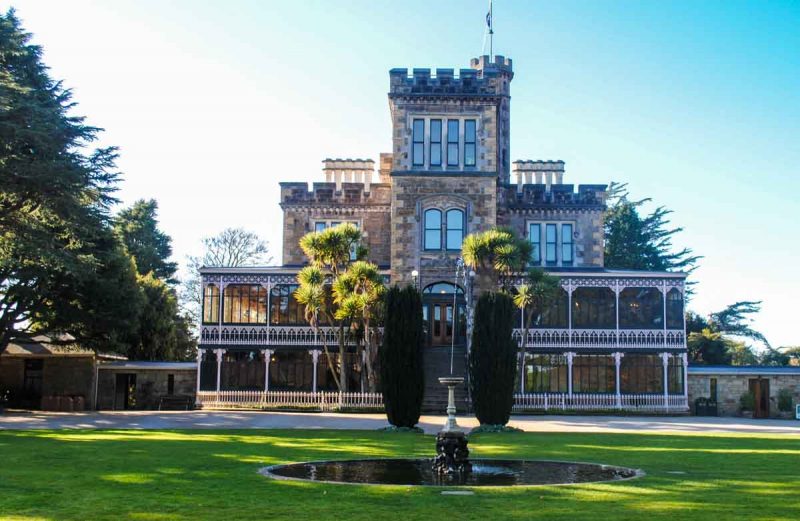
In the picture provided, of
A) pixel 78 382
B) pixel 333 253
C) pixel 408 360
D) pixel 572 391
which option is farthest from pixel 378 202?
pixel 408 360

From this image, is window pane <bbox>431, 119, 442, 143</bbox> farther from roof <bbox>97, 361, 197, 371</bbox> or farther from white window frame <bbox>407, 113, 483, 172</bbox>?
roof <bbox>97, 361, 197, 371</bbox>

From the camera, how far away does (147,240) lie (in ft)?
206

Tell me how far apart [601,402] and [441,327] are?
790 centimetres

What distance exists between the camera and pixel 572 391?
137 feet

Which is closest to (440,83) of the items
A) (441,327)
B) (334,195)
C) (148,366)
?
(334,195)

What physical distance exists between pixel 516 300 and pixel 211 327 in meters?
13.9

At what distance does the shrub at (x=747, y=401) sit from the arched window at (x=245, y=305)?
70.9 ft

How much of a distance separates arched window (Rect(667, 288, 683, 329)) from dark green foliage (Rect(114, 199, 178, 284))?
3354 centimetres

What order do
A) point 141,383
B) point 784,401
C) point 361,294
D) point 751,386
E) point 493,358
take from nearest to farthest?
1. point 493,358
2. point 361,294
3. point 784,401
4. point 751,386
5. point 141,383

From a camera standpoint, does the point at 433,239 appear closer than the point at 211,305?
Yes

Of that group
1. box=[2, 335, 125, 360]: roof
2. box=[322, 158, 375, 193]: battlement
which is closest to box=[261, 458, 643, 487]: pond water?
box=[2, 335, 125, 360]: roof

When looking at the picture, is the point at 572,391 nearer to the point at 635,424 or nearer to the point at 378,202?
the point at 635,424

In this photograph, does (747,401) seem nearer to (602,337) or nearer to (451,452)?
(602,337)

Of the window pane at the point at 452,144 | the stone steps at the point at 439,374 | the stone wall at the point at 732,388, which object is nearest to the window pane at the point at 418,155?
the window pane at the point at 452,144
